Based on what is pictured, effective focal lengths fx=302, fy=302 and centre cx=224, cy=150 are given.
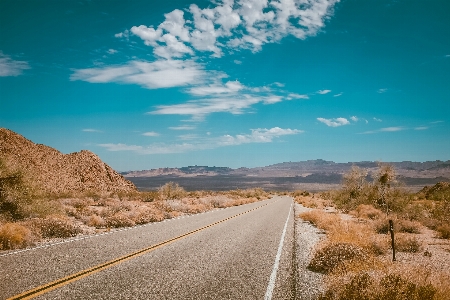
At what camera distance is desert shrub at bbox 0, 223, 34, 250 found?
31.9 ft

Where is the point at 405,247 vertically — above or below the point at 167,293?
below

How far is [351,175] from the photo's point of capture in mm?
39625

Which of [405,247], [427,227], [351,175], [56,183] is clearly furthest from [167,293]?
[56,183]

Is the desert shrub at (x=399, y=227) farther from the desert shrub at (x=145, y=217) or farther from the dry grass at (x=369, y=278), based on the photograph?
the desert shrub at (x=145, y=217)

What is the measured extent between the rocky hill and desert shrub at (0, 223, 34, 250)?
37981mm

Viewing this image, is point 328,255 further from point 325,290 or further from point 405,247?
point 405,247

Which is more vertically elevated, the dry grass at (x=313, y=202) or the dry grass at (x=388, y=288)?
the dry grass at (x=388, y=288)

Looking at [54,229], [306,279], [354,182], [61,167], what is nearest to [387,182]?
[354,182]

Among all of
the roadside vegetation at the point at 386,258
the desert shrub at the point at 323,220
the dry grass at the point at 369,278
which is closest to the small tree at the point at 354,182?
the roadside vegetation at the point at 386,258

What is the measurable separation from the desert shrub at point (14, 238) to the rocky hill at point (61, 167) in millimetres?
37981

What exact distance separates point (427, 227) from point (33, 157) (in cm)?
5624

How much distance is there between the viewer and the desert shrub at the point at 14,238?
9719 mm

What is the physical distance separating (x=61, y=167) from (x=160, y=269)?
55462mm

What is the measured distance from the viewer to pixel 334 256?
8141 millimetres
